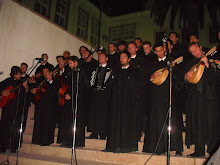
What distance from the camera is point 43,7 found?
11.5 m

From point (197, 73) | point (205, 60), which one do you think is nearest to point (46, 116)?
point (197, 73)

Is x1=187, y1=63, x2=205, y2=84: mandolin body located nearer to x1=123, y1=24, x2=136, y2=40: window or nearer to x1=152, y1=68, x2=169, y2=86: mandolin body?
x1=152, y1=68, x2=169, y2=86: mandolin body

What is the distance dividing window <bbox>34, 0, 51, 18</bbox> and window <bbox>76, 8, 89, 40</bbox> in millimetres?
2580

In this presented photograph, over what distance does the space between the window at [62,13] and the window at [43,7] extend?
602mm

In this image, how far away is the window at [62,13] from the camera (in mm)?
12445

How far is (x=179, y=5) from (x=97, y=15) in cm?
657

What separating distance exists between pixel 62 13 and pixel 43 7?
153 centimetres

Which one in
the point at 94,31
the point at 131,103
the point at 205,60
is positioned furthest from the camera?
the point at 94,31

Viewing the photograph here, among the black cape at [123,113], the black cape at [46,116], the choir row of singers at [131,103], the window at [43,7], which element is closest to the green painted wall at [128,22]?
the window at [43,7]

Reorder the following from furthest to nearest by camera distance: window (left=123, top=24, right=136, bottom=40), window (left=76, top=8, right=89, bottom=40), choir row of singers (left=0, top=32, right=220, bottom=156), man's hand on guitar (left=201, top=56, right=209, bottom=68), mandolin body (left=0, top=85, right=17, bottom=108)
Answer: window (left=123, top=24, right=136, bottom=40) → window (left=76, top=8, right=89, bottom=40) → mandolin body (left=0, top=85, right=17, bottom=108) → choir row of singers (left=0, top=32, right=220, bottom=156) → man's hand on guitar (left=201, top=56, right=209, bottom=68)

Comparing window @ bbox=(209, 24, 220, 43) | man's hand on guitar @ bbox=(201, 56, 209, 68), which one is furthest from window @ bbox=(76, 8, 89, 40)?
man's hand on guitar @ bbox=(201, 56, 209, 68)

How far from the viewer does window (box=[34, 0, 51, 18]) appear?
1099 cm

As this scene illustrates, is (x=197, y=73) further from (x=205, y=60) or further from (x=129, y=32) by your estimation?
(x=129, y=32)

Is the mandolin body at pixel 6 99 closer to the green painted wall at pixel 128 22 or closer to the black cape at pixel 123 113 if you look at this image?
the black cape at pixel 123 113
